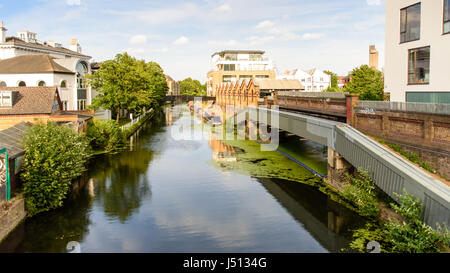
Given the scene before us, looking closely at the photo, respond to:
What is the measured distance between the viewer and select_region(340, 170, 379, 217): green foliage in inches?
654

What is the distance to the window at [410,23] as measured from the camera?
21391 millimetres

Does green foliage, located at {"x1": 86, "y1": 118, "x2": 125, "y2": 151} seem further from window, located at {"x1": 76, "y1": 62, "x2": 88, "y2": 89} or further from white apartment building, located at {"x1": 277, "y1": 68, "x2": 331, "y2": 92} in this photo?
white apartment building, located at {"x1": 277, "y1": 68, "x2": 331, "y2": 92}

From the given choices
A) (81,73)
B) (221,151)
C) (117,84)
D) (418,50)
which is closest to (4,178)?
(221,151)

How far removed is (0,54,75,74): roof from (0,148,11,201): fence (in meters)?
30.7

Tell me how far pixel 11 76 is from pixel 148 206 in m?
33.8

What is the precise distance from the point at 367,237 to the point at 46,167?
45.6 ft

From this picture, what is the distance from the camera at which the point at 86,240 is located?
1456cm

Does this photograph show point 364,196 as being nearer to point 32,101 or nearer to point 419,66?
point 419,66

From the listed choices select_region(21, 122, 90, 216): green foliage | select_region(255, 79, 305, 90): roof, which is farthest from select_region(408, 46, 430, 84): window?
select_region(255, 79, 305, 90): roof

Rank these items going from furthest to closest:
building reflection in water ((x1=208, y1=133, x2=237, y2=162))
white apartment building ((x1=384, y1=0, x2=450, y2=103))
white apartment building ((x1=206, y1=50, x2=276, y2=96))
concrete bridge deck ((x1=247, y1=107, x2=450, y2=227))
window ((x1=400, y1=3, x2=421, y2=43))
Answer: white apartment building ((x1=206, y1=50, x2=276, y2=96)) < building reflection in water ((x1=208, y1=133, x2=237, y2=162)) < window ((x1=400, y1=3, x2=421, y2=43)) < white apartment building ((x1=384, y1=0, x2=450, y2=103)) < concrete bridge deck ((x1=247, y1=107, x2=450, y2=227))

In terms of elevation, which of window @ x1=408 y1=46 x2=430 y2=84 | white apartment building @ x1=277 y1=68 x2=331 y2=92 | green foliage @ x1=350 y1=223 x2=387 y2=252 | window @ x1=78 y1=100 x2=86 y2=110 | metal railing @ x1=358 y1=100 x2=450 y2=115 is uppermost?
white apartment building @ x1=277 y1=68 x2=331 y2=92

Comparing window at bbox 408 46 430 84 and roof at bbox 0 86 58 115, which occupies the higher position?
window at bbox 408 46 430 84

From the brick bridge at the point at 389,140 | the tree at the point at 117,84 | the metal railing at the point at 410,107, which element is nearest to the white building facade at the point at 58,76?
the tree at the point at 117,84
